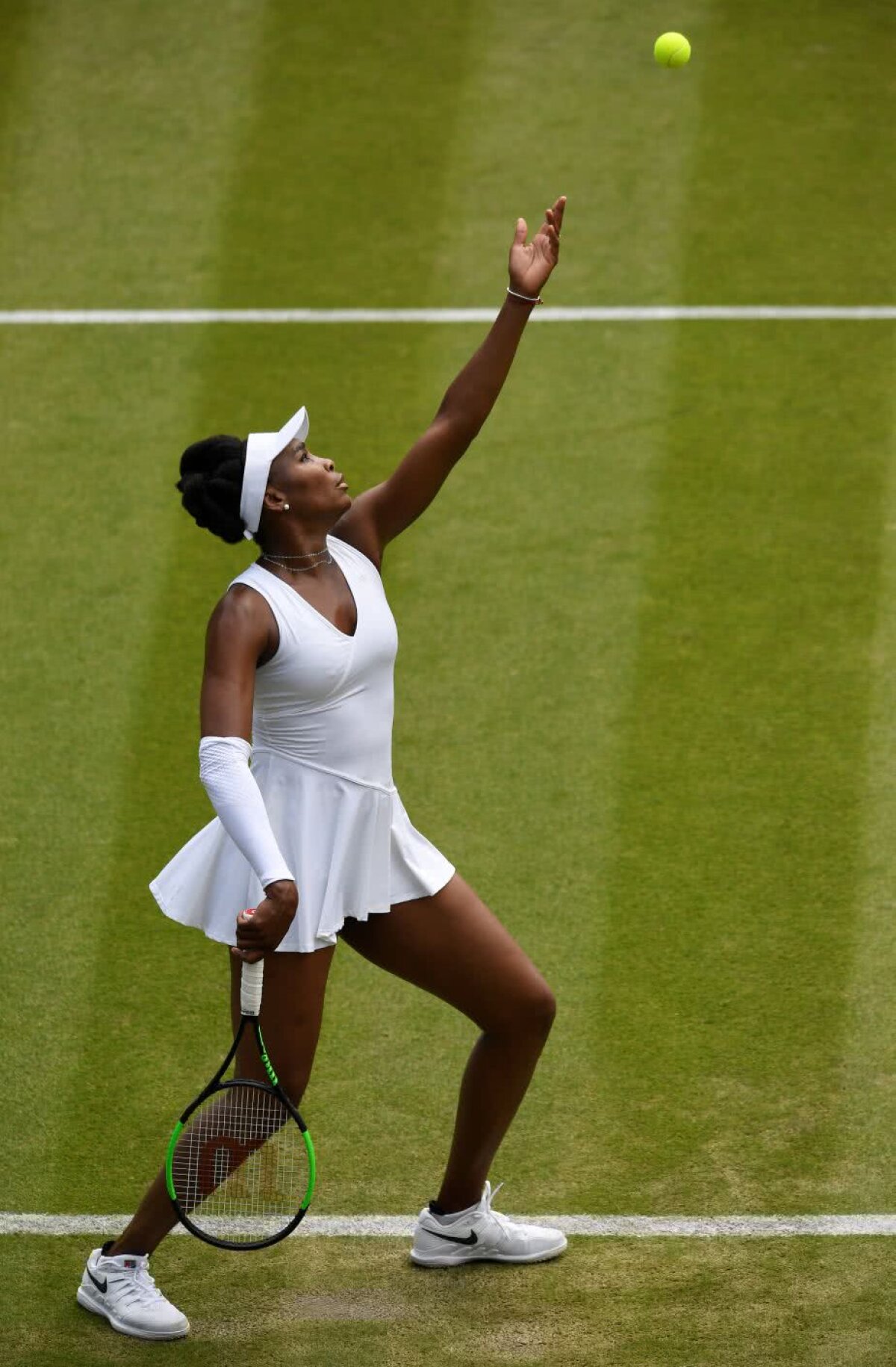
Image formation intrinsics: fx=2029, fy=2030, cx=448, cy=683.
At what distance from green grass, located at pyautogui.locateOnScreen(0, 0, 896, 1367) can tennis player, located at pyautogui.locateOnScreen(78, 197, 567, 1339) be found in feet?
2.10

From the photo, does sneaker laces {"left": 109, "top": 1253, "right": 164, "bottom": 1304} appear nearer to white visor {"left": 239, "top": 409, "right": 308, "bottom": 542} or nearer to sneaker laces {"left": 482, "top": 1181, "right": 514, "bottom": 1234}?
sneaker laces {"left": 482, "top": 1181, "right": 514, "bottom": 1234}

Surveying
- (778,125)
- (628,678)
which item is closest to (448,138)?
(778,125)

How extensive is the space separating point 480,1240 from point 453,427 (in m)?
2.11

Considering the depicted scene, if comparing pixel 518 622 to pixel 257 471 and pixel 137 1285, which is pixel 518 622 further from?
pixel 137 1285

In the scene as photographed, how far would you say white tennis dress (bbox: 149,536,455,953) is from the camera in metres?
4.74

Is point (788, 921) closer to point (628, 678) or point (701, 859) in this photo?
point (701, 859)

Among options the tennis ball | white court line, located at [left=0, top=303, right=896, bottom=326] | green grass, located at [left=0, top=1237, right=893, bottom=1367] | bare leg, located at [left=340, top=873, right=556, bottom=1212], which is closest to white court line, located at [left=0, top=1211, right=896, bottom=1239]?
green grass, located at [left=0, top=1237, right=893, bottom=1367]

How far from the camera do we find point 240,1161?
16.0 ft

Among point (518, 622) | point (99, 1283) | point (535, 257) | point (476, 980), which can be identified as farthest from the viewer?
point (518, 622)

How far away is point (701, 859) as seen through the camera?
6.83m

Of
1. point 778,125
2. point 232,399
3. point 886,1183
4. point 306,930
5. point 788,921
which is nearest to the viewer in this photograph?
point 306,930

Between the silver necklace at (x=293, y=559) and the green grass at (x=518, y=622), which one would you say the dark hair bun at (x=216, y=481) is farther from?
the green grass at (x=518, y=622)

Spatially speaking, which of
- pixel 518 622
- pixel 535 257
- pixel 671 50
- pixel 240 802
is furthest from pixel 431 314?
pixel 240 802

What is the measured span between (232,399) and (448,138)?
2456 mm
